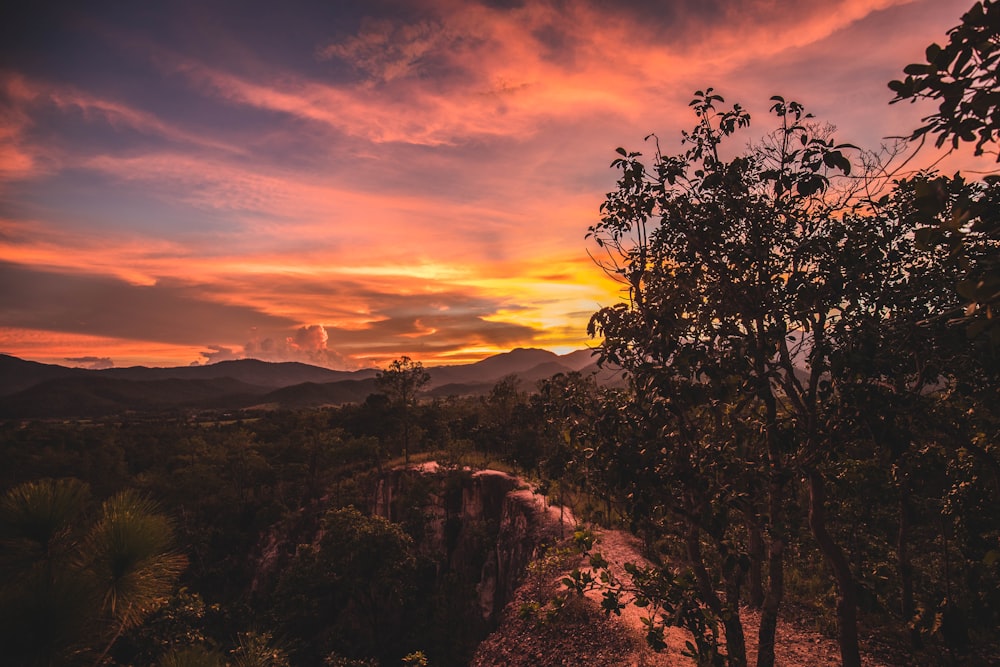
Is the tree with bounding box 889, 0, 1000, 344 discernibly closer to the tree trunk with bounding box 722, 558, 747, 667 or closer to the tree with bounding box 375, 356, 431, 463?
the tree trunk with bounding box 722, 558, 747, 667

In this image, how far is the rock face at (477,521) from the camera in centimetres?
2562

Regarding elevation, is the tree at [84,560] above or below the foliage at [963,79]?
below

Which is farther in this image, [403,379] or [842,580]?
[403,379]

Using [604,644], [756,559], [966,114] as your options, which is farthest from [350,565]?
[966,114]

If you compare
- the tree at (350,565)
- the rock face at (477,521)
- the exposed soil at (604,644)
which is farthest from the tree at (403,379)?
the exposed soil at (604,644)

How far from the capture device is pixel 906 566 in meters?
8.66

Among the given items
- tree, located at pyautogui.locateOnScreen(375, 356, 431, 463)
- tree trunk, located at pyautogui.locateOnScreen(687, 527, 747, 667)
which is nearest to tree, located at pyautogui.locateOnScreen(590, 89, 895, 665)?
tree trunk, located at pyautogui.locateOnScreen(687, 527, 747, 667)

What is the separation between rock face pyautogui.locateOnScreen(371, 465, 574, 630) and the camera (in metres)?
25.6

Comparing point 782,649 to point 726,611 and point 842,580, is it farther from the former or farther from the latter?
point 726,611

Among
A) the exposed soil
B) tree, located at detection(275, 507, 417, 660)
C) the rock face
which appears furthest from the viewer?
the rock face

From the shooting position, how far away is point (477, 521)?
3338 cm

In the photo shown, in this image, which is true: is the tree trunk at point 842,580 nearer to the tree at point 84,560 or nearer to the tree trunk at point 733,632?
the tree trunk at point 733,632

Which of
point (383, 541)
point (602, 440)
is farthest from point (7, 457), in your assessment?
point (602, 440)

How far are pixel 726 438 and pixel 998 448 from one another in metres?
3.79
